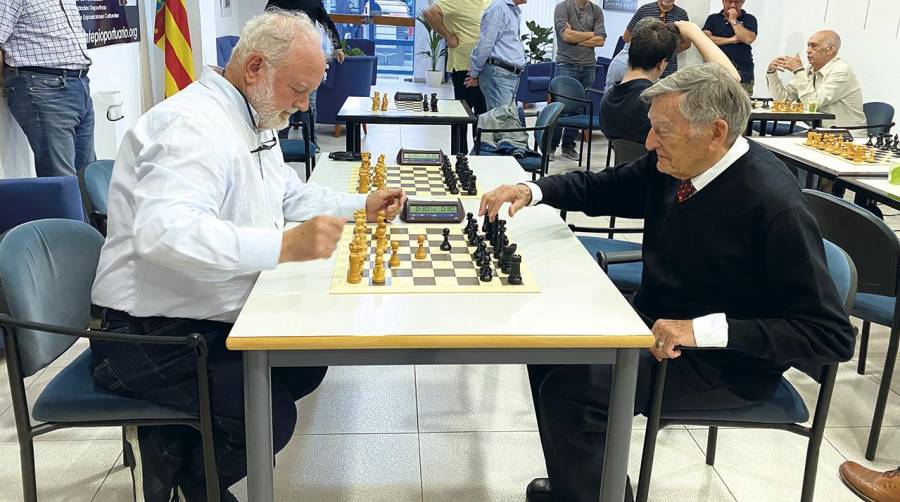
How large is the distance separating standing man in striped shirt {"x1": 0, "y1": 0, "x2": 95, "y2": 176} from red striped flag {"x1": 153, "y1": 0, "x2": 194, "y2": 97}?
230cm

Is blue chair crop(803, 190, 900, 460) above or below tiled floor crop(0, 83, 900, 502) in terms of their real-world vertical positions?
above

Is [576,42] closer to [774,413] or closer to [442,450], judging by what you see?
[442,450]

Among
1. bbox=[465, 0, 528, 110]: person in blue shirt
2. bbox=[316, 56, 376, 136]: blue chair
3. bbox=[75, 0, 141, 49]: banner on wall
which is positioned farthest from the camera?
bbox=[316, 56, 376, 136]: blue chair

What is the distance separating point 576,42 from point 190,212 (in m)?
6.00

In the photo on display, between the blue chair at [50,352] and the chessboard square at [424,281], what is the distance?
475 millimetres

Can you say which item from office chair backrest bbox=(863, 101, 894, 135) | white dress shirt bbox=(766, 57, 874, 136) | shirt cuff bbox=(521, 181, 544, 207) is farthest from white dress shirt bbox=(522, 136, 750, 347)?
white dress shirt bbox=(766, 57, 874, 136)

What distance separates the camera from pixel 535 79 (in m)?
9.48

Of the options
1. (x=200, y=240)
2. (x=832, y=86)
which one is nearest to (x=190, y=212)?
(x=200, y=240)

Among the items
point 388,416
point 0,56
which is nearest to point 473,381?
point 388,416

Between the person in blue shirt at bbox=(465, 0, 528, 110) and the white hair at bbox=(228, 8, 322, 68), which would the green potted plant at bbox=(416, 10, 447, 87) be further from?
the white hair at bbox=(228, 8, 322, 68)

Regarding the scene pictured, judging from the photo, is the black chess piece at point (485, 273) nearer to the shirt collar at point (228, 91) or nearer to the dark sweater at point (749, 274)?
the dark sweater at point (749, 274)

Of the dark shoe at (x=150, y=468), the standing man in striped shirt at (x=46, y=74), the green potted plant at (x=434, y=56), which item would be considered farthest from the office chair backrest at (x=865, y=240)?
the green potted plant at (x=434, y=56)

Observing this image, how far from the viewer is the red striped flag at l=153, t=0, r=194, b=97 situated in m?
6.06

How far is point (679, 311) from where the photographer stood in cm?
188
